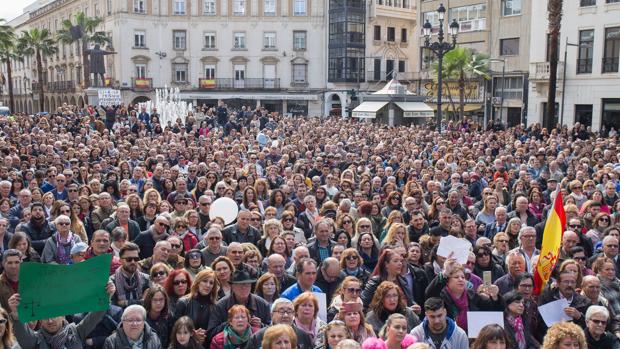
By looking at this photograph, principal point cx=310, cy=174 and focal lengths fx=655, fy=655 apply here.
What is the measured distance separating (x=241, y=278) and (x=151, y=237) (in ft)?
8.93

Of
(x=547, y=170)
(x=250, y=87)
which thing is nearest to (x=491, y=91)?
(x=250, y=87)

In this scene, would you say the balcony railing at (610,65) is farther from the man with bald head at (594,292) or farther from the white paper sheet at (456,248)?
the white paper sheet at (456,248)

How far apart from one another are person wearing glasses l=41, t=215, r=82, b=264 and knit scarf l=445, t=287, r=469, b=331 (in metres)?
4.76

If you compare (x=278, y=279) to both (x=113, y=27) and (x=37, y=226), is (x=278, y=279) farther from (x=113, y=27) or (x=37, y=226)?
(x=113, y=27)

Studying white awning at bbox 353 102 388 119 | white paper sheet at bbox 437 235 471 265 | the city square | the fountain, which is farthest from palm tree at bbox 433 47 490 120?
white paper sheet at bbox 437 235 471 265

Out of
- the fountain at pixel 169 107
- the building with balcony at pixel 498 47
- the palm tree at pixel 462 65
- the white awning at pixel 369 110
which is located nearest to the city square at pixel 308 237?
the white awning at pixel 369 110

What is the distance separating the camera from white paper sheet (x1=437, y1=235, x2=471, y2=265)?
23.4 feet

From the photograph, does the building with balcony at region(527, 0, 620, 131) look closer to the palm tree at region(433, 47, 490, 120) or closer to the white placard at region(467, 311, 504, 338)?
the palm tree at region(433, 47, 490, 120)

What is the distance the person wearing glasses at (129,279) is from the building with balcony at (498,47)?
3590 cm

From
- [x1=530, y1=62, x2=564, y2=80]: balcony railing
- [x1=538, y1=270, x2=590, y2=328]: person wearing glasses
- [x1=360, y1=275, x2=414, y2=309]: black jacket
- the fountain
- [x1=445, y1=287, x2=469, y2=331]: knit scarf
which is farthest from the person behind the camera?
[x1=530, y1=62, x2=564, y2=80]: balcony railing

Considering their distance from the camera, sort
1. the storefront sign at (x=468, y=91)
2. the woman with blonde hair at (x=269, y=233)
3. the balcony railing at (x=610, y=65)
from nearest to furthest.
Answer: the woman with blonde hair at (x=269, y=233)
the balcony railing at (x=610, y=65)
the storefront sign at (x=468, y=91)

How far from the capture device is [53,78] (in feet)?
231

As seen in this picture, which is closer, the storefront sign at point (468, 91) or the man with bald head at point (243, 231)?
the man with bald head at point (243, 231)

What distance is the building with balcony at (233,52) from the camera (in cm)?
5647
